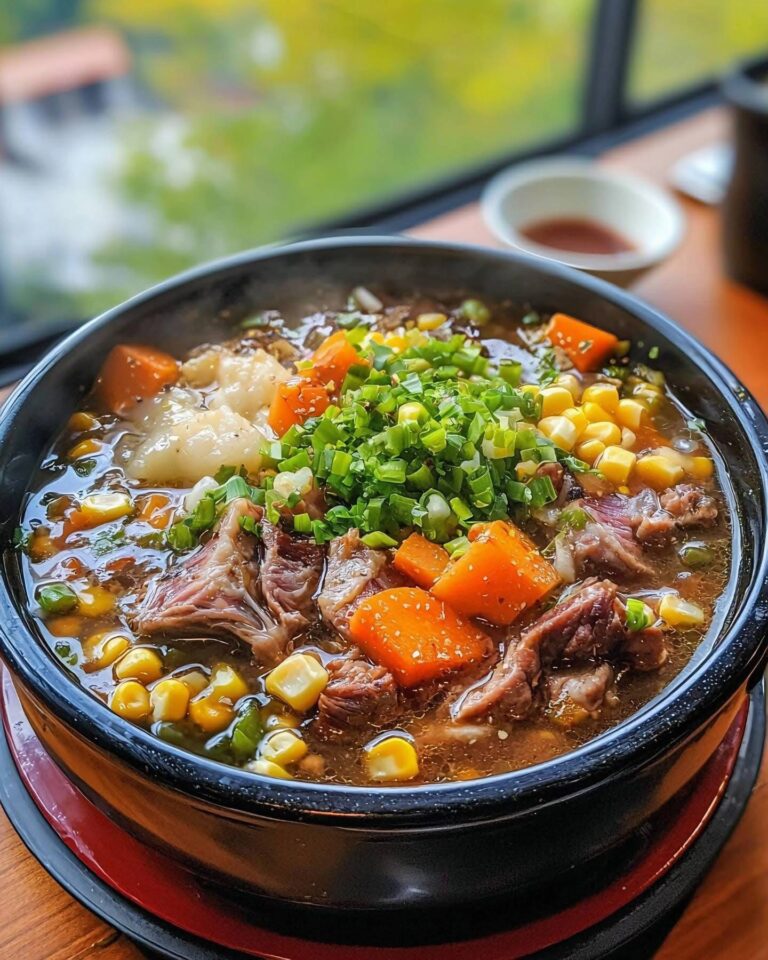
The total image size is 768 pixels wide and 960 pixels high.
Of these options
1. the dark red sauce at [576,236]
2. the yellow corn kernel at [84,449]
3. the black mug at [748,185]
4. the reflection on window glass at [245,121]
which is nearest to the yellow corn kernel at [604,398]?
the yellow corn kernel at [84,449]

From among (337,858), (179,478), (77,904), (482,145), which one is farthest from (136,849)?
(482,145)

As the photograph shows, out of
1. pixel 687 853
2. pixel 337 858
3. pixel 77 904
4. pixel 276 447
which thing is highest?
pixel 276 447

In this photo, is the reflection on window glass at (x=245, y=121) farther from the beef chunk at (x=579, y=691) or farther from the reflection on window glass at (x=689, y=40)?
the beef chunk at (x=579, y=691)

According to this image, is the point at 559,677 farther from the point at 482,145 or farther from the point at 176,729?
the point at 482,145

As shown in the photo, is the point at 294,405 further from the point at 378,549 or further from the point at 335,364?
the point at 378,549

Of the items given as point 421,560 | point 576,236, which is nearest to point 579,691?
point 421,560

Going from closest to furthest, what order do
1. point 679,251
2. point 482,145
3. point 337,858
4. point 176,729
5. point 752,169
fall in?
point 337,858
point 176,729
point 752,169
point 679,251
point 482,145
